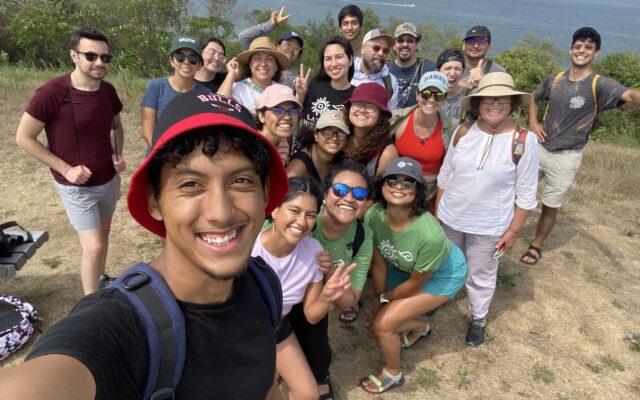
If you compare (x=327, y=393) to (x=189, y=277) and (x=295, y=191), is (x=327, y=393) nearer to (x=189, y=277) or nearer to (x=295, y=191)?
(x=295, y=191)

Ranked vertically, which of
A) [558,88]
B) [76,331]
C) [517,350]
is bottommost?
[517,350]

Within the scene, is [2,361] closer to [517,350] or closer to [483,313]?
[483,313]

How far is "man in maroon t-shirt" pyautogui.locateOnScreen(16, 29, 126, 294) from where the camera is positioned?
292cm

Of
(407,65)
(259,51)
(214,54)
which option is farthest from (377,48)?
(214,54)

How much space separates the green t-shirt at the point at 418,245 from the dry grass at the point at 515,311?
0.96 meters

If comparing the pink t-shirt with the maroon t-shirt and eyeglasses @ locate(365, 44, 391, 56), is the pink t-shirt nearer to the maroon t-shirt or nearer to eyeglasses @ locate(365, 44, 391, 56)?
the maroon t-shirt

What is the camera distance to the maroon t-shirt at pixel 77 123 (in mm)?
2904

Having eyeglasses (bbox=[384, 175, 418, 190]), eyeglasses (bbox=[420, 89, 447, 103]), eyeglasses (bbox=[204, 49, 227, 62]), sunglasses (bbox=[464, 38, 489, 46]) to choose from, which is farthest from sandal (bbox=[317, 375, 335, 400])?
sunglasses (bbox=[464, 38, 489, 46])

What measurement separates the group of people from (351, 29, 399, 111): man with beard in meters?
0.02

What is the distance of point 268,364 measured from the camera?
56.2 inches

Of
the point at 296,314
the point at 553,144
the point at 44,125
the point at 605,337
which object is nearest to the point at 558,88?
the point at 553,144

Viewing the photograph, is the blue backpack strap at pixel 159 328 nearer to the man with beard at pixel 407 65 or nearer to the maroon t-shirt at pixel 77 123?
the maroon t-shirt at pixel 77 123

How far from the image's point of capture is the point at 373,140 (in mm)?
3318

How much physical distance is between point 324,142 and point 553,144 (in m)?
2.88
